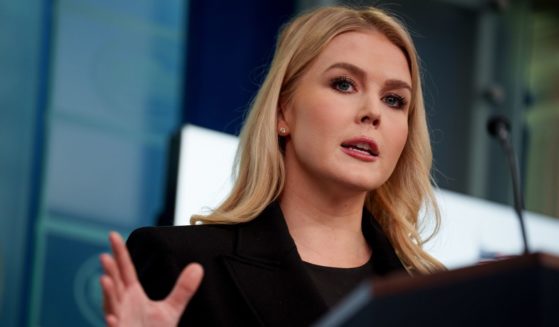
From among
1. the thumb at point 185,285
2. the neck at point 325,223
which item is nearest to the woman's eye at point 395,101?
the neck at point 325,223

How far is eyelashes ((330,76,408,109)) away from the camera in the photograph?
2.91 m

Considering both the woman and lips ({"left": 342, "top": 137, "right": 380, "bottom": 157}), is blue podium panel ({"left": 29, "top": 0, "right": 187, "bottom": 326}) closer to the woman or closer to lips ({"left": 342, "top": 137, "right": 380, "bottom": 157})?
the woman

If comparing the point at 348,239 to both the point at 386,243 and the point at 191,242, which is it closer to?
the point at 386,243

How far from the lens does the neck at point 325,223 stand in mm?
2826

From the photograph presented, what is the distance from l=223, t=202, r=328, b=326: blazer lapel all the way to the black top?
0.07 metres

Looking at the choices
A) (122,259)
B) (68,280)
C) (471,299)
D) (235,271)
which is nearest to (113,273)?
(122,259)

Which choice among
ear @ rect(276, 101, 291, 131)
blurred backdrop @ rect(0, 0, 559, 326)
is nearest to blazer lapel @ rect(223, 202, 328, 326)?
ear @ rect(276, 101, 291, 131)

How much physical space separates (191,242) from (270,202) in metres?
0.28

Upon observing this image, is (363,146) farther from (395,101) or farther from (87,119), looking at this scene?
(87,119)

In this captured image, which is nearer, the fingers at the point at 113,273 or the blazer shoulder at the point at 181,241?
the fingers at the point at 113,273

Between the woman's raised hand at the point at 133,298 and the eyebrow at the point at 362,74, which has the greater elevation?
the eyebrow at the point at 362,74

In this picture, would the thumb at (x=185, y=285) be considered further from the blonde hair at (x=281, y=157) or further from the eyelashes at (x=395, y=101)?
the eyelashes at (x=395, y=101)

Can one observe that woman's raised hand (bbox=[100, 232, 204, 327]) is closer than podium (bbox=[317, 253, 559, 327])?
No

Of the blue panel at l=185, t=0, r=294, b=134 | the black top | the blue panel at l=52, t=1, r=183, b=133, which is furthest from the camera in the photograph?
the blue panel at l=185, t=0, r=294, b=134
